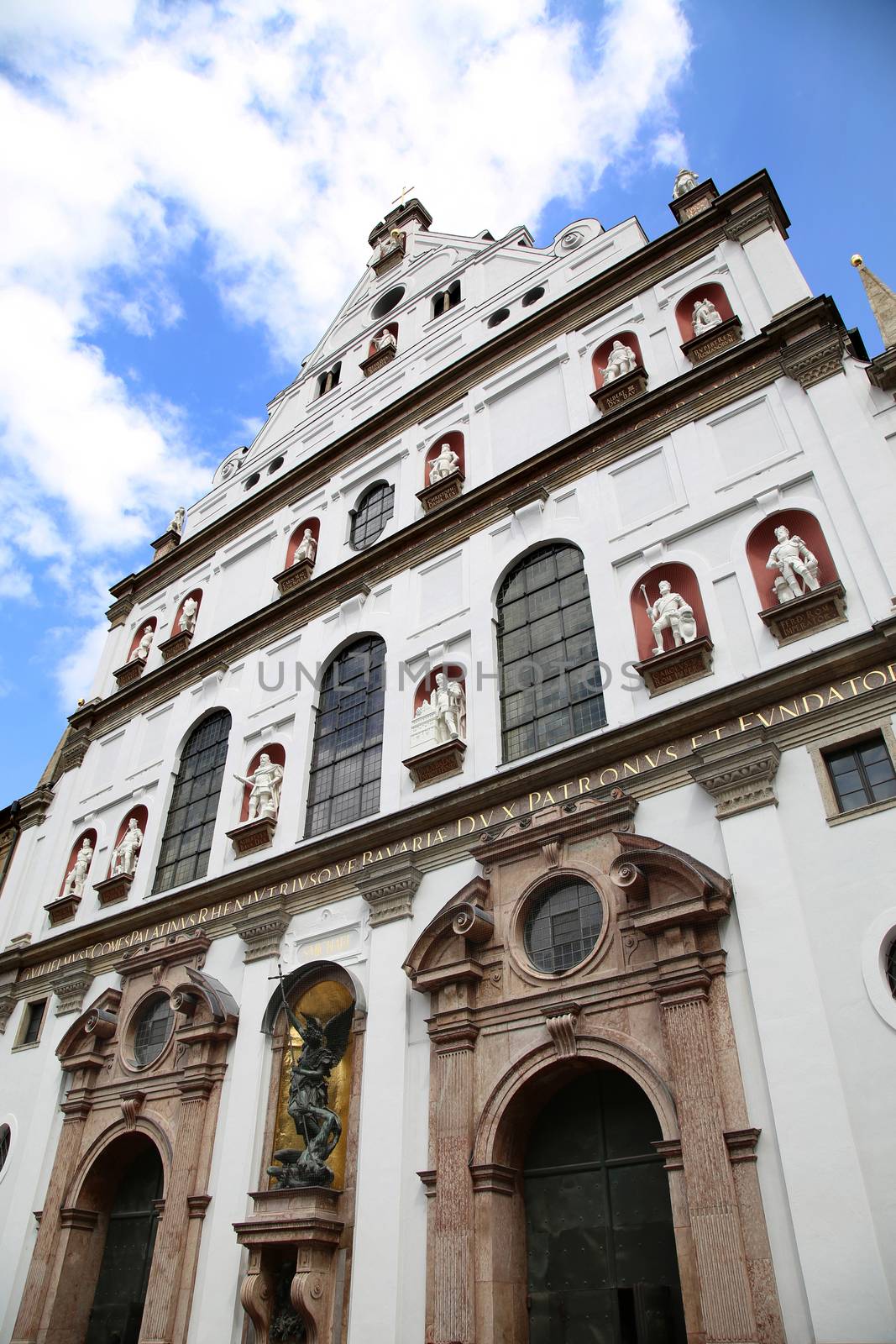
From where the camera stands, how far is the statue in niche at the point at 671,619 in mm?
13422

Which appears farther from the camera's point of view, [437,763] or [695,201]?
[695,201]

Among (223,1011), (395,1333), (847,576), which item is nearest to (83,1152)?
(223,1011)

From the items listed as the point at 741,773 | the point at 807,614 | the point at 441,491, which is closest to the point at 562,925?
the point at 741,773

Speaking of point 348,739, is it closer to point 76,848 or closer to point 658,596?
point 658,596

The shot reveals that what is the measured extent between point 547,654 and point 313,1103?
7.18 meters

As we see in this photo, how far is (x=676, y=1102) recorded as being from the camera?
1038 cm

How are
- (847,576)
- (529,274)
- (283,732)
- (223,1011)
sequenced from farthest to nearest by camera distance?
(529,274)
(283,732)
(223,1011)
(847,576)

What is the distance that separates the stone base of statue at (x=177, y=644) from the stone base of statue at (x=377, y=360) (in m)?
7.81

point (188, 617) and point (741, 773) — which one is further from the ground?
point (188, 617)

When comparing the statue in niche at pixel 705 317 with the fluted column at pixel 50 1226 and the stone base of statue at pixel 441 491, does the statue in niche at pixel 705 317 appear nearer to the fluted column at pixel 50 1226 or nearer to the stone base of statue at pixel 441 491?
the stone base of statue at pixel 441 491

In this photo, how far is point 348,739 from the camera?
1775 centimetres

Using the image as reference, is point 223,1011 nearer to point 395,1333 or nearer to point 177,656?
point 395,1333

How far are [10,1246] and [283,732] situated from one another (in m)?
9.65

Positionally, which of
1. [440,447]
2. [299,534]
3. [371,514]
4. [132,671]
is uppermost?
[299,534]
